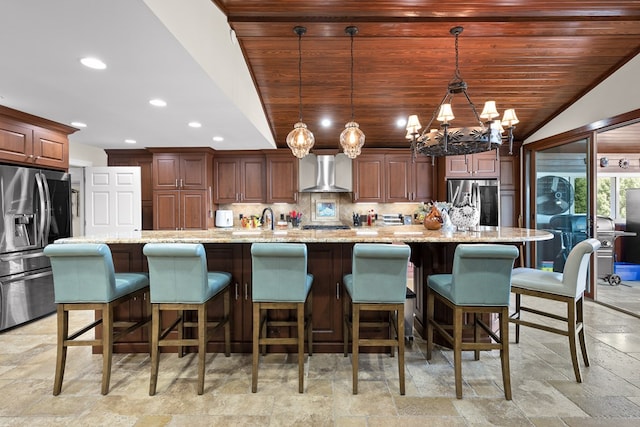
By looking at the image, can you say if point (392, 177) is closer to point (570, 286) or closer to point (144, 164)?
point (570, 286)

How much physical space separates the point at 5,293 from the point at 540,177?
703cm

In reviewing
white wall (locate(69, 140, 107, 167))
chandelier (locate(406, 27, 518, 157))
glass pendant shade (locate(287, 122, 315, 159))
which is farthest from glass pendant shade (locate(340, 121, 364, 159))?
white wall (locate(69, 140, 107, 167))

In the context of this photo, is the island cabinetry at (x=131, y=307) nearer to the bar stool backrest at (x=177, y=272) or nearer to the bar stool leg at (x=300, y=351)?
the bar stool backrest at (x=177, y=272)

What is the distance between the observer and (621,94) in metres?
3.63

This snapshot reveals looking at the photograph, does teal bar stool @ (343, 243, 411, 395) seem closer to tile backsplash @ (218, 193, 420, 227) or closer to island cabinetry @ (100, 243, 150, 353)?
island cabinetry @ (100, 243, 150, 353)

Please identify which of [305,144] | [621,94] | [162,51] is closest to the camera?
[162,51]

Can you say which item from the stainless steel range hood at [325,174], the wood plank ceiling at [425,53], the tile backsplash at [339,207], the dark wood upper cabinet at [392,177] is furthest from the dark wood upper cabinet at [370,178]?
the wood plank ceiling at [425,53]

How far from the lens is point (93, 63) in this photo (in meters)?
2.10

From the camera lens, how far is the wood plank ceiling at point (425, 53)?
2.82m

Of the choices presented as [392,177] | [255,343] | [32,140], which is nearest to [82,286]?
[255,343]

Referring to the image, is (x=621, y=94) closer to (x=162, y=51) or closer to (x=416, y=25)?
(x=416, y=25)

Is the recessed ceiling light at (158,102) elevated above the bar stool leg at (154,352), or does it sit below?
above

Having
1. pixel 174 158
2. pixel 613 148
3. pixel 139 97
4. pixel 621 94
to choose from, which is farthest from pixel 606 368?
pixel 174 158

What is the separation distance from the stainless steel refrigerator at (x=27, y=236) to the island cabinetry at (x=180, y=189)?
54.6 inches
